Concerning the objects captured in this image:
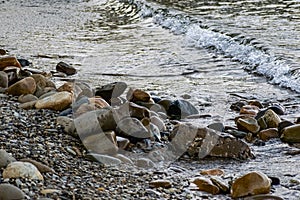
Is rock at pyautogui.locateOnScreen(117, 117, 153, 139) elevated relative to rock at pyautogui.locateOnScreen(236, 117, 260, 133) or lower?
elevated

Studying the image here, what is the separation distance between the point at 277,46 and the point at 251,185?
579 centimetres

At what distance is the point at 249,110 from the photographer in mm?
5484

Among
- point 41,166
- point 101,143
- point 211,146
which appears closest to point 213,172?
point 211,146

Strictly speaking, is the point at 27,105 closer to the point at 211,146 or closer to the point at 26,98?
the point at 26,98

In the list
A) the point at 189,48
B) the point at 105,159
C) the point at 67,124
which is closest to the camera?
the point at 105,159

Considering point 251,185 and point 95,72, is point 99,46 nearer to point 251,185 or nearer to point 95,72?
point 95,72

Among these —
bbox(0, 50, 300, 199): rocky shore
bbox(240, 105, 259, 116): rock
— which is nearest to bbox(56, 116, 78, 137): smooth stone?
bbox(0, 50, 300, 199): rocky shore

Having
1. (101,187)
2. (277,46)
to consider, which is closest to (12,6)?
(277,46)

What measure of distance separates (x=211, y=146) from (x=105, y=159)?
90 centimetres

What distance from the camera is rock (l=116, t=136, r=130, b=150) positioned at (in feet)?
13.4

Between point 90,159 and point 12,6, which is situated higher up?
point 90,159

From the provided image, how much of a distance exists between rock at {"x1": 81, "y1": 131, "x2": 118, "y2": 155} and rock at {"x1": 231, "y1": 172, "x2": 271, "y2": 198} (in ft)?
3.06

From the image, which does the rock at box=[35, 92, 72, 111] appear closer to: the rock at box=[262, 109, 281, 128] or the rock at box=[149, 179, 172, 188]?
the rock at box=[149, 179, 172, 188]

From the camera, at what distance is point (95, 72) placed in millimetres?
7520
